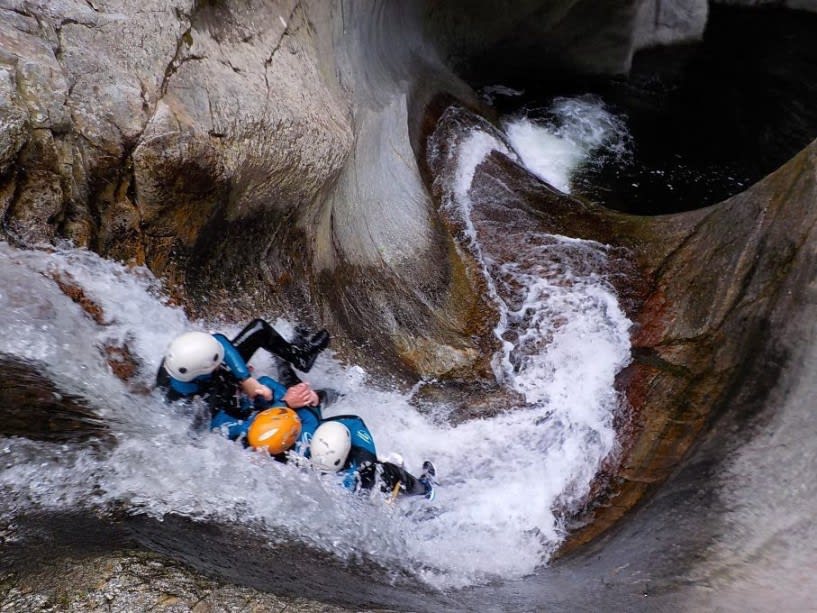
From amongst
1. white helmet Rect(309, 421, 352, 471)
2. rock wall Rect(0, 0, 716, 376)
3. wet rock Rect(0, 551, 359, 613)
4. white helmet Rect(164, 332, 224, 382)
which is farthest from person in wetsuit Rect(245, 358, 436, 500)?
wet rock Rect(0, 551, 359, 613)

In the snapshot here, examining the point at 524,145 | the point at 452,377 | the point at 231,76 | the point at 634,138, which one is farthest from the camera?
the point at 634,138

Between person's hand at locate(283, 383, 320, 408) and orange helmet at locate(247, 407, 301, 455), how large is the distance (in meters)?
0.25

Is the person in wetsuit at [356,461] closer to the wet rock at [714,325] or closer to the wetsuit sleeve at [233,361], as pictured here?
the wetsuit sleeve at [233,361]

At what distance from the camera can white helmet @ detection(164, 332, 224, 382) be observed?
11.1 feet

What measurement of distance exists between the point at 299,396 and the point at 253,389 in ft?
0.91

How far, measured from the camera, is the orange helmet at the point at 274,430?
350 cm

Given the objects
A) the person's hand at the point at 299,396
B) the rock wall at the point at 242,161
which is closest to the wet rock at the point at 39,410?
the rock wall at the point at 242,161

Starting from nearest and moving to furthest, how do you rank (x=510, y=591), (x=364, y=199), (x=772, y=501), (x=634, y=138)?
(x=772, y=501) < (x=510, y=591) < (x=364, y=199) < (x=634, y=138)

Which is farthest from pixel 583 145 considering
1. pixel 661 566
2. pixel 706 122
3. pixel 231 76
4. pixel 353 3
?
pixel 661 566

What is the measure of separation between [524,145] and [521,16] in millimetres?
2179

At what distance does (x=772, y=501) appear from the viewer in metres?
3.15

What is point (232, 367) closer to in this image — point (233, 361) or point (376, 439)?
point (233, 361)

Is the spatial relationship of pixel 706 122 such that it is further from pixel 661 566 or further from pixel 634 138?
pixel 661 566

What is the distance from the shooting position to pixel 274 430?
3533 millimetres
